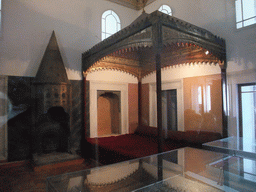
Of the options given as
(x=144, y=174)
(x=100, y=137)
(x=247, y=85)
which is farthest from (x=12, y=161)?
(x=247, y=85)

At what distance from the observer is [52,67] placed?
526 cm

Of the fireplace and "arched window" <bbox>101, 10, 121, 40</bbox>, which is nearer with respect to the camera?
the fireplace

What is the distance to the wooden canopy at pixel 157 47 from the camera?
346 centimetres

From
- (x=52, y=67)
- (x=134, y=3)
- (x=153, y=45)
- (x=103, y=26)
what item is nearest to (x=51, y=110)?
(x=52, y=67)

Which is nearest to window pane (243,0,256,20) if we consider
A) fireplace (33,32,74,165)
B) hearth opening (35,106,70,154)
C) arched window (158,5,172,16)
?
arched window (158,5,172,16)

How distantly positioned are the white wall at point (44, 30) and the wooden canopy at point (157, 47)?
0.60 metres

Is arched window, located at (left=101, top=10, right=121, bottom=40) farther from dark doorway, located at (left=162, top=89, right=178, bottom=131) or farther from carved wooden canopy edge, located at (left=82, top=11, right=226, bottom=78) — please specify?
dark doorway, located at (left=162, top=89, right=178, bottom=131)

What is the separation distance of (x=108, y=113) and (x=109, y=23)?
339cm

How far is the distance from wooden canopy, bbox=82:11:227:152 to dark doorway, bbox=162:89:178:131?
3.32 ft

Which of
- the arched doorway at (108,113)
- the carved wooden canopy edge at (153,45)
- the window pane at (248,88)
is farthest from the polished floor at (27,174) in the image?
the window pane at (248,88)

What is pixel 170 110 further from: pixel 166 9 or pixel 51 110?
pixel 51 110

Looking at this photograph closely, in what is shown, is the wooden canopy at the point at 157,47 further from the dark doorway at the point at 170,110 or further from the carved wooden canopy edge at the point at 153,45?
the dark doorway at the point at 170,110

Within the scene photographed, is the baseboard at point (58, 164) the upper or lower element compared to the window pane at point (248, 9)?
lower

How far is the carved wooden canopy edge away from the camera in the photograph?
11.5ft
